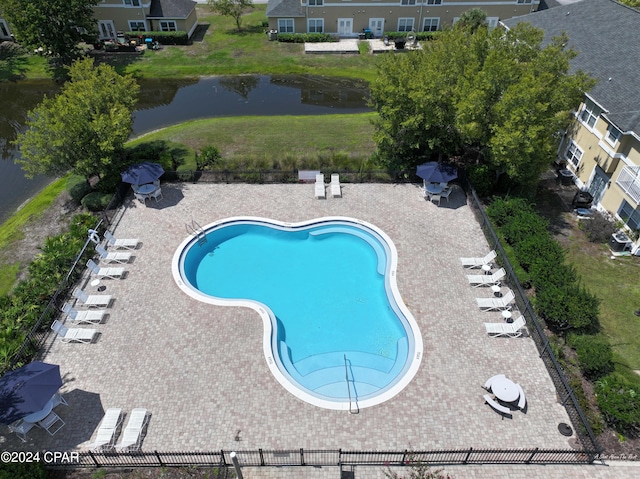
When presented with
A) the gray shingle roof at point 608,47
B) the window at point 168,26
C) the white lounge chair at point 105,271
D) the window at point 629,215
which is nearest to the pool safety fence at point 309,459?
the white lounge chair at point 105,271

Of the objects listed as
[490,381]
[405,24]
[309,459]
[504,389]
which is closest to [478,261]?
[490,381]

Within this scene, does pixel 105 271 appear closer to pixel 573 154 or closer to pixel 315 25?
pixel 573 154

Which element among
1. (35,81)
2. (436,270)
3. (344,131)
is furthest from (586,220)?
(35,81)

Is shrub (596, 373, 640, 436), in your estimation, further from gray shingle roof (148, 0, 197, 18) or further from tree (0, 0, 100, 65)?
gray shingle roof (148, 0, 197, 18)

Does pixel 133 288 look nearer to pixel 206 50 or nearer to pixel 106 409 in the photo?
pixel 106 409

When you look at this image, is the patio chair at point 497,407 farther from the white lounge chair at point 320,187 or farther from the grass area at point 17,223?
the grass area at point 17,223

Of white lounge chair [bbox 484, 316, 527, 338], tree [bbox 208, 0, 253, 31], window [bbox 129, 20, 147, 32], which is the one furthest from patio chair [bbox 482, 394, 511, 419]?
window [bbox 129, 20, 147, 32]
